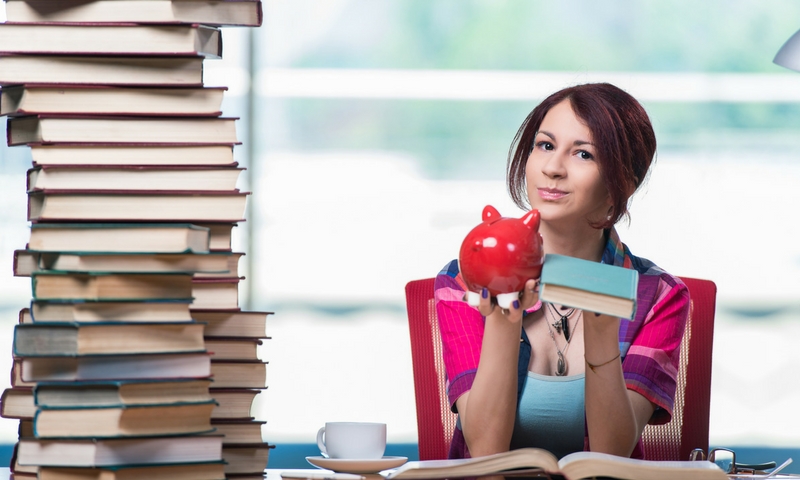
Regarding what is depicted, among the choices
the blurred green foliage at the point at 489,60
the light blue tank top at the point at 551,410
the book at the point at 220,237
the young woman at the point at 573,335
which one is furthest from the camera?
the blurred green foliage at the point at 489,60

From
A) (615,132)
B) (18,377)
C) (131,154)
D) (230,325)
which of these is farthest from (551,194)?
(18,377)

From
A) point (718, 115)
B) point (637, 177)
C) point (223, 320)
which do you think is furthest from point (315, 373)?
point (223, 320)

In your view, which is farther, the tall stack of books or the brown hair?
the brown hair

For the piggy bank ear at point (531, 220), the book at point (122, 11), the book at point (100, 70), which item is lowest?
the piggy bank ear at point (531, 220)

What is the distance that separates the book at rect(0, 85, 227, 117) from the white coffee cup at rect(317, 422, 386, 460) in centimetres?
51

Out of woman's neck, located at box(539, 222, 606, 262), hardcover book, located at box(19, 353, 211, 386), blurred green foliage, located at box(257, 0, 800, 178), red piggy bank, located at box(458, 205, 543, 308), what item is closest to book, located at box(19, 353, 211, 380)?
hardcover book, located at box(19, 353, 211, 386)

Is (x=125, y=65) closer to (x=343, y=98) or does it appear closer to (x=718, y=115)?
(x=343, y=98)

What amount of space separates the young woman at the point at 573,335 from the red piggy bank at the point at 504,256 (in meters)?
0.27

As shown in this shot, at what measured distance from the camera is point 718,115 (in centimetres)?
397

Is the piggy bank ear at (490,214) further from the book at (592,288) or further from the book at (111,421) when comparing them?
the book at (111,421)

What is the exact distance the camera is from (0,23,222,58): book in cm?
101

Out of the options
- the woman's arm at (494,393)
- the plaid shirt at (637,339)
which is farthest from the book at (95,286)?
the plaid shirt at (637,339)

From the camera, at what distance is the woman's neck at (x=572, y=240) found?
1.57 metres

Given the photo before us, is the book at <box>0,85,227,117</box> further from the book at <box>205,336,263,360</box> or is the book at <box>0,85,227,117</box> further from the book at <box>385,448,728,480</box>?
the book at <box>385,448,728,480</box>
